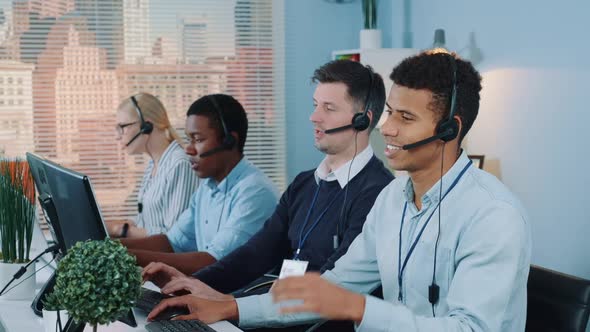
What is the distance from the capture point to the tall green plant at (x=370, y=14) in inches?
180

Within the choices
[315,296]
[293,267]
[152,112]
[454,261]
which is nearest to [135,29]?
[152,112]

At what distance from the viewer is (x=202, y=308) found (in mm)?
1976

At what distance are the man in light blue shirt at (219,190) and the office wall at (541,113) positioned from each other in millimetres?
1011

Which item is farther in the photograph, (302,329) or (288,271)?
(288,271)

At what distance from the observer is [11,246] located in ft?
8.05

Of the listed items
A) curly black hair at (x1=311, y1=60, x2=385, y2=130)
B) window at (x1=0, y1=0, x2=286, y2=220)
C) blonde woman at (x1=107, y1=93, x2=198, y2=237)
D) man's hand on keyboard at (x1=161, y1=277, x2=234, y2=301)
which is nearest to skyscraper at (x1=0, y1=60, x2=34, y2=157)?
window at (x1=0, y1=0, x2=286, y2=220)

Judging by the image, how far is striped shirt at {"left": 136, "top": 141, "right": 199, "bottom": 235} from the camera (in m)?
3.67

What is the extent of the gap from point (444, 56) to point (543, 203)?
1.52 m

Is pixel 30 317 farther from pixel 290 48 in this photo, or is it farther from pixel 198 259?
pixel 290 48

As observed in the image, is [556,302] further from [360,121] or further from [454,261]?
[360,121]

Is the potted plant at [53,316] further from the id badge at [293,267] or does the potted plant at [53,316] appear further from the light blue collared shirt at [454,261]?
the id badge at [293,267]

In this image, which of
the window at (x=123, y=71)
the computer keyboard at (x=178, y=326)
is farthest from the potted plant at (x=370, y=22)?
the computer keyboard at (x=178, y=326)

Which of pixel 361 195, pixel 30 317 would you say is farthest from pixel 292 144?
pixel 30 317

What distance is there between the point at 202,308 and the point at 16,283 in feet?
2.48
